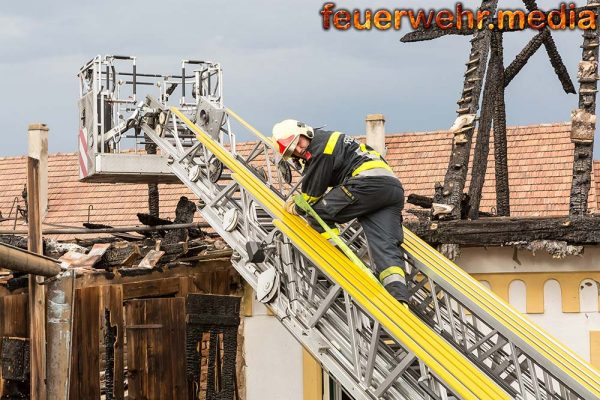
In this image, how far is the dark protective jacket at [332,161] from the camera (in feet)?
34.9

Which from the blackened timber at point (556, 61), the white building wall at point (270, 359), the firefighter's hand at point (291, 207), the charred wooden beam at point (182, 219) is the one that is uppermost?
the blackened timber at point (556, 61)

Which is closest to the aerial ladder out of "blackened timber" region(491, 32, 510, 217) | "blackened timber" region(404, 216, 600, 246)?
"blackened timber" region(404, 216, 600, 246)

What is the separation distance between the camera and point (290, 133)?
1071cm

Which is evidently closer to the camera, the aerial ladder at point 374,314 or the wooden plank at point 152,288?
the aerial ladder at point 374,314

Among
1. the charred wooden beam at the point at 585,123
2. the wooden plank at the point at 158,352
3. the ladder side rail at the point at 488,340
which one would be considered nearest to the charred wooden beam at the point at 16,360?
the wooden plank at the point at 158,352

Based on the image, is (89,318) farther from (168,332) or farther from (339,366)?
(339,366)

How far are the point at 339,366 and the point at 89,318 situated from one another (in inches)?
129

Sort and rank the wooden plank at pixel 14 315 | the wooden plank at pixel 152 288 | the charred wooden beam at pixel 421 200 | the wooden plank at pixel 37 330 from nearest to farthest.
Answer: the wooden plank at pixel 37 330 < the wooden plank at pixel 14 315 < the wooden plank at pixel 152 288 < the charred wooden beam at pixel 421 200

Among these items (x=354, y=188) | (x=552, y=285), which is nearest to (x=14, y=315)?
(x=354, y=188)

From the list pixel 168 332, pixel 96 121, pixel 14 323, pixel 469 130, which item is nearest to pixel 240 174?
pixel 168 332

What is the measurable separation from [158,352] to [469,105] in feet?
18.0

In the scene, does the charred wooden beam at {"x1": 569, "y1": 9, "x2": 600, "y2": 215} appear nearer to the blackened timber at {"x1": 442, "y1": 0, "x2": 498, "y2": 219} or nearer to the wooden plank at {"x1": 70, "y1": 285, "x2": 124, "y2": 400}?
the blackened timber at {"x1": 442, "y1": 0, "x2": 498, "y2": 219}

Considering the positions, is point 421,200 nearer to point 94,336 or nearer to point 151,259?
point 151,259

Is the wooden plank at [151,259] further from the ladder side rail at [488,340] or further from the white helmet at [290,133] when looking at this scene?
the white helmet at [290,133]
